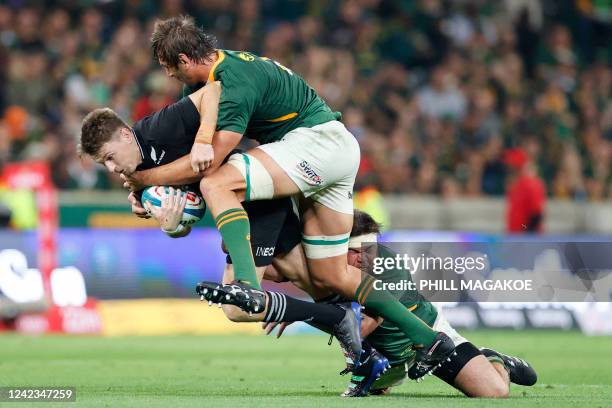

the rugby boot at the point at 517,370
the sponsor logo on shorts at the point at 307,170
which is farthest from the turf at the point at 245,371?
the sponsor logo on shorts at the point at 307,170

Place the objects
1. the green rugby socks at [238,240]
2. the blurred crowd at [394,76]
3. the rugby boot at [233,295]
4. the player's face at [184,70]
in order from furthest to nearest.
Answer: the blurred crowd at [394,76] < the player's face at [184,70] < the green rugby socks at [238,240] < the rugby boot at [233,295]

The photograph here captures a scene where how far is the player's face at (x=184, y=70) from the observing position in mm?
7215

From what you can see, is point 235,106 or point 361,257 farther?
point 361,257

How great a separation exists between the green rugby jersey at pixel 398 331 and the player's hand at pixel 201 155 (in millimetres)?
1421

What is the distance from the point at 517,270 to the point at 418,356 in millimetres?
4293

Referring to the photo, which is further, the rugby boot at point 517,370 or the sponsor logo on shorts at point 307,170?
the rugby boot at point 517,370

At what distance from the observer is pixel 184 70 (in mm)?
7270

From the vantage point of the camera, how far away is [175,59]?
23.7 feet

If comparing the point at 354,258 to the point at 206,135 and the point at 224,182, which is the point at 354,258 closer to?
the point at 224,182

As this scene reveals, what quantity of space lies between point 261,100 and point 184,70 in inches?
20.7

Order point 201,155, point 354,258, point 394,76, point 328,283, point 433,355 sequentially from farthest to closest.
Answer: point 394,76 → point 354,258 → point 328,283 → point 433,355 → point 201,155

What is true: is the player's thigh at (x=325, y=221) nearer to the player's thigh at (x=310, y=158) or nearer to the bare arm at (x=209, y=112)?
the player's thigh at (x=310, y=158)

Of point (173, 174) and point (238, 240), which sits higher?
point (173, 174)

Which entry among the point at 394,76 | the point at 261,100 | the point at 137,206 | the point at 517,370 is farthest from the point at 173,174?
the point at 394,76
